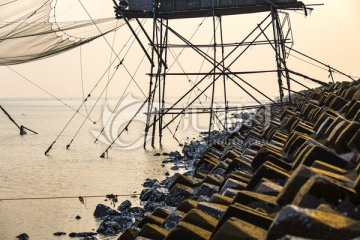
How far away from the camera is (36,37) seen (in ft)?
48.1

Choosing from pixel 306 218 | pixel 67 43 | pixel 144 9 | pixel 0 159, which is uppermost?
pixel 144 9

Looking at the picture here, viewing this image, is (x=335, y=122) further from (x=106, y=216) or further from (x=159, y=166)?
(x=159, y=166)

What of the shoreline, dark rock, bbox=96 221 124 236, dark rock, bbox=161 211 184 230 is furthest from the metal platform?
dark rock, bbox=161 211 184 230

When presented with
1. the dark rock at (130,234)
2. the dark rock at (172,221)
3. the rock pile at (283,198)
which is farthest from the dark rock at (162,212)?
the dark rock at (172,221)

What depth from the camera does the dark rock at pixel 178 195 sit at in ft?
23.9

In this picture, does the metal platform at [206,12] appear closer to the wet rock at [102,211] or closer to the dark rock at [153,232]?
the wet rock at [102,211]

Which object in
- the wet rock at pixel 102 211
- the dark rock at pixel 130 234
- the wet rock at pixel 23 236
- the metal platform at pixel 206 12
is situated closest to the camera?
the dark rock at pixel 130 234

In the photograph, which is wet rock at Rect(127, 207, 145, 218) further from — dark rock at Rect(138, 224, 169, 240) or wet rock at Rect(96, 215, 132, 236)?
dark rock at Rect(138, 224, 169, 240)

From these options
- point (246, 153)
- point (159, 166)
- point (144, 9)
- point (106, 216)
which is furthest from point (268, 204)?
Answer: point (144, 9)

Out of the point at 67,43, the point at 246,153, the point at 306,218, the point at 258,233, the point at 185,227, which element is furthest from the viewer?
the point at 67,43

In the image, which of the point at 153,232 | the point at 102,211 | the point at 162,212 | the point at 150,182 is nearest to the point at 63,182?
the point at 150,182

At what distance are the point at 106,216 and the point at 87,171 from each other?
8272mm

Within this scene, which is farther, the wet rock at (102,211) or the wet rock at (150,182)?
the wet rock at (150,182)

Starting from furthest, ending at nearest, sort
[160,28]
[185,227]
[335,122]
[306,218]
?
[160,28], [335,122], [185,227], [306,218]
